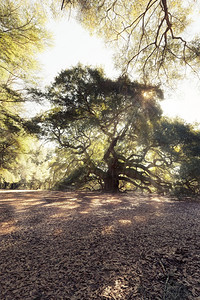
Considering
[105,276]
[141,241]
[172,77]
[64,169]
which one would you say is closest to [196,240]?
[141,241]

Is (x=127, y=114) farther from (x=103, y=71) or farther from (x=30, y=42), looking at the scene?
(x=30, y=42)

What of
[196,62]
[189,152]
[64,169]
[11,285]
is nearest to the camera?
[11,285]

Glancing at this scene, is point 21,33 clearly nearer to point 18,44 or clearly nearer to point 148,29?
point 18,44

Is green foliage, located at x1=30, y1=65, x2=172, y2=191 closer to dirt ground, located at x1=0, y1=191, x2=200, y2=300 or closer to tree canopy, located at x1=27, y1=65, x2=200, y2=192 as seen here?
tree canopy, located at x1=27, y1=65, x2=200, y2=192

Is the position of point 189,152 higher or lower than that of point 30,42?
lower

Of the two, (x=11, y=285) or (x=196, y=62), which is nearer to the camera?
(x=11, y=285)

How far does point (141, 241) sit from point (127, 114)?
7.65 m

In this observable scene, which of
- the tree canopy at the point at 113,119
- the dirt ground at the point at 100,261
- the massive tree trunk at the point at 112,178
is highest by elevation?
the tree canopy at the point at 113,119

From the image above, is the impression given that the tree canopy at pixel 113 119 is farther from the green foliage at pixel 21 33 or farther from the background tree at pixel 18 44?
the green foliage at pixel 21 33

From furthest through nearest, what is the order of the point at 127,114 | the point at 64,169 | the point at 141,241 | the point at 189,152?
the point at 64,169
the point at 127,114
the point at 189,152
the point at 141,241

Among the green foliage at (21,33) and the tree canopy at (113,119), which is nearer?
the green foliage at (21,33)

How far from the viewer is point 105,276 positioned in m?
1.38

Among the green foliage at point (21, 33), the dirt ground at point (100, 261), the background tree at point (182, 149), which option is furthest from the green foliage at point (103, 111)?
the dirt ground at point (100, 261)

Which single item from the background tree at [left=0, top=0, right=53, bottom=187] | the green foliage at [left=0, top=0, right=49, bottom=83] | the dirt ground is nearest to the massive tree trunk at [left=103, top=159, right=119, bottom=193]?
the background tree at [left=0, top=0, right=53, bottom=187]
